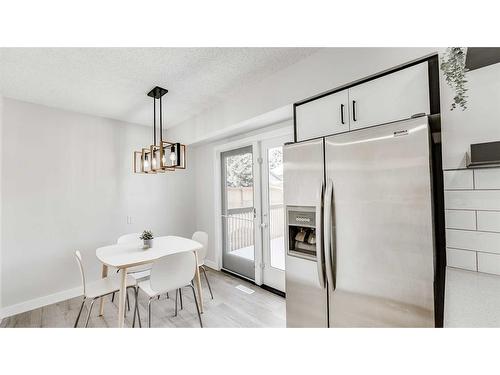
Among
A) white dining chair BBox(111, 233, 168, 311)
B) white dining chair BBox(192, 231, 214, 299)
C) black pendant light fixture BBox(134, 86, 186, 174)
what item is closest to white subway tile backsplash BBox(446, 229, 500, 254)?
black pendant light fixture BBox(134, 86, 186, 174)

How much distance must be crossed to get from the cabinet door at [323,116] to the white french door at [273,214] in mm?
772

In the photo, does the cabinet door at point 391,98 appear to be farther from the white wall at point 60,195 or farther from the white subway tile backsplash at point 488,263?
the white wall at point 60,195

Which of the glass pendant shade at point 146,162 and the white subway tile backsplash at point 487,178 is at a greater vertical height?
the glass pendant shade at point 146,162

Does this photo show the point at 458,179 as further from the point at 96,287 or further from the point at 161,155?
the point at 96,287

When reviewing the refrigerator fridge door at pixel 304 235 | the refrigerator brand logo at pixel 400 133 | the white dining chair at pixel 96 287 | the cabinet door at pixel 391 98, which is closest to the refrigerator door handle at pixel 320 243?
the refrigerator fridge door at pixel 304 235

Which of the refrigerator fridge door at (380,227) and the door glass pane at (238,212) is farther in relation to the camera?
the door glass pane at (238,212)

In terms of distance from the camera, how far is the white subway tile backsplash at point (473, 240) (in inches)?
44.0

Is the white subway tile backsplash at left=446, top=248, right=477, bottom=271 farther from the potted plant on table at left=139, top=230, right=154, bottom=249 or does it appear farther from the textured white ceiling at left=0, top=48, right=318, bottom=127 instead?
the potted plant on table at left=139, top=230, right=154, bottom=249

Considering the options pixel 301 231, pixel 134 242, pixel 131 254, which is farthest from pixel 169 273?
pixel 301 231

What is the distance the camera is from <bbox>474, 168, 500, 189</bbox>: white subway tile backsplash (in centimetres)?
112

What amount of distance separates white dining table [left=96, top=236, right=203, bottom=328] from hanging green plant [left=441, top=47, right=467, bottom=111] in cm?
214

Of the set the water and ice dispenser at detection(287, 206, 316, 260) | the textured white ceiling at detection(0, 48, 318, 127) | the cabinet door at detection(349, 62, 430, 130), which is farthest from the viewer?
the textured white ceiling at detection(0, 48, 318, 127)

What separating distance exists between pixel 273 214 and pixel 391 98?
175 cm
